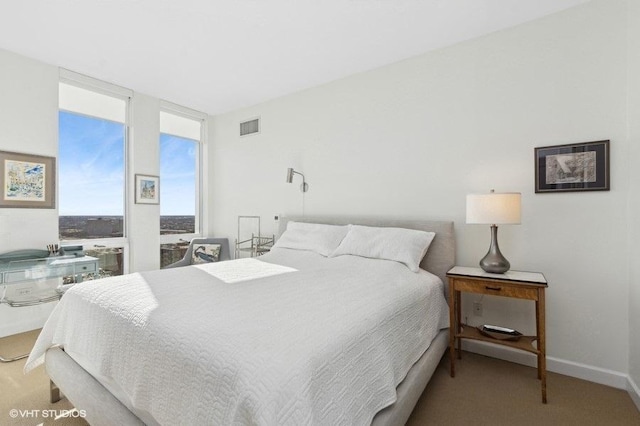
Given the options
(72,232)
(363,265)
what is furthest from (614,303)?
(72,232)

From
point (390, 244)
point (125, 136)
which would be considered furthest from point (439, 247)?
point (125, 136)

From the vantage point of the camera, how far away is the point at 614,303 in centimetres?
206

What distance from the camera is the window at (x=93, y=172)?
3.39 m

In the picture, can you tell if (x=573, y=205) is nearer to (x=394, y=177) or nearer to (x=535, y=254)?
(x=535, y=254)

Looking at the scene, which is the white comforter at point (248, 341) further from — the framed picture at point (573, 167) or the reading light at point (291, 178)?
the reading light at point (291, 178)

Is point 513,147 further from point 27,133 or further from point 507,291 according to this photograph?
point 27,133

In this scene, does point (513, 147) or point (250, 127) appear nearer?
point (513, 147)

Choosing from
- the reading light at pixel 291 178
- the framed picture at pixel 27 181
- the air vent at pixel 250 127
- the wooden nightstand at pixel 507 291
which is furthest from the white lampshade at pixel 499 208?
the framed picture at pixel 27 181

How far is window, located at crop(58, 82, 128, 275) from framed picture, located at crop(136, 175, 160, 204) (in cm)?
19

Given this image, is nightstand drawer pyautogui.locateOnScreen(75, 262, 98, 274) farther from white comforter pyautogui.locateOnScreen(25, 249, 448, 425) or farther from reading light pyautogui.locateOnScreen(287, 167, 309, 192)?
reading light pyautogui.locateOnScreen(287, 167, 309, 192)

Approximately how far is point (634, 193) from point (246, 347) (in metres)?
2.53

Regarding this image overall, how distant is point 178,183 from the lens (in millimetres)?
4551

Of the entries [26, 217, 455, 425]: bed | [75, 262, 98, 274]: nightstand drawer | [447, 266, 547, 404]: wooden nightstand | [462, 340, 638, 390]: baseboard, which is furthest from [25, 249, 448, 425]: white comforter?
[75, 262, 98, 274]: nightstand drawer

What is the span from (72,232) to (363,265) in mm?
3383
